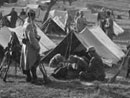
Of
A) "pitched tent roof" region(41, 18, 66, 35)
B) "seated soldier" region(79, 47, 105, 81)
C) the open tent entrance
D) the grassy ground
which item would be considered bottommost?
the grassy ground

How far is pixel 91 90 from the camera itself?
8367mm

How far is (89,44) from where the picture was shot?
11.9 metres

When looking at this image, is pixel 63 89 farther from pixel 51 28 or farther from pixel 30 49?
pixel 51 28

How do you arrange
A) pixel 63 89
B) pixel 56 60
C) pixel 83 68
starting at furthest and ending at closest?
1. pixel 56 60
2. pixel 83 68
3. pixel 63 89

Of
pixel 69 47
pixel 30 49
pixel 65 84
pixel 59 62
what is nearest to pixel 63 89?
pixel 65 84

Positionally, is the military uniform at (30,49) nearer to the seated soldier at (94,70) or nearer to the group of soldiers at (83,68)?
the group of soldiers at (83,68)

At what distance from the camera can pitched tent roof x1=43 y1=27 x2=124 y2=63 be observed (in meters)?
11.5

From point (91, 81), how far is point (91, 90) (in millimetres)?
918

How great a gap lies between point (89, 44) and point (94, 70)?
278cm

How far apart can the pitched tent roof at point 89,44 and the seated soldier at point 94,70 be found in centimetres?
215

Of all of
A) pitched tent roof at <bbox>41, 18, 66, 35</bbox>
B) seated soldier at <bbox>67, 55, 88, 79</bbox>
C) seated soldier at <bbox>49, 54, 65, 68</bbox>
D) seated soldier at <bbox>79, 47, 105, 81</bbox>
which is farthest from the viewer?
pitched tent roof at <bbox>41, 18, 66, 35</bbox>

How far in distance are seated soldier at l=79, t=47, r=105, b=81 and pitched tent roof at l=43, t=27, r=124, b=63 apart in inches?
84.8

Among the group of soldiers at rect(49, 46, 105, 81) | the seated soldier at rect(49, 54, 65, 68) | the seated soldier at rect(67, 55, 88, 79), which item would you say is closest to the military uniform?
the group of soldiers at rect(49, 46, 105, 81)

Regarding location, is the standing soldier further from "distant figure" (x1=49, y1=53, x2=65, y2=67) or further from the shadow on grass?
"distant figure" (x1=49, y1=53, x2=65, y2=67)
